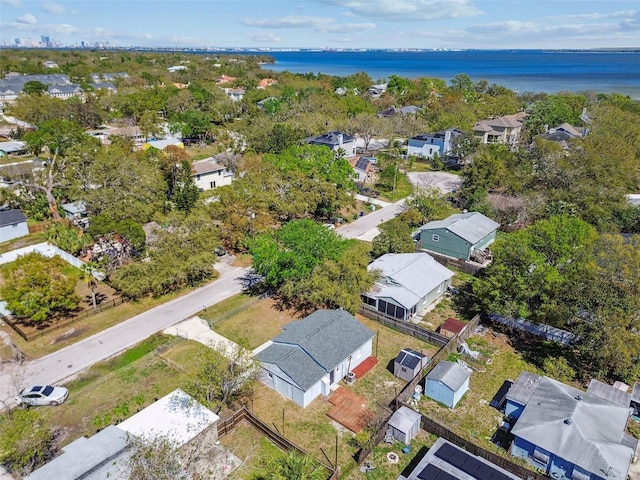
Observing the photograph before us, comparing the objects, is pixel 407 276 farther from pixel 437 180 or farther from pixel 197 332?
pixel 437 180

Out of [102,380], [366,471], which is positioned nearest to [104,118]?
[102,380]

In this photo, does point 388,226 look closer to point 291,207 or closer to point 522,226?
point 291,207

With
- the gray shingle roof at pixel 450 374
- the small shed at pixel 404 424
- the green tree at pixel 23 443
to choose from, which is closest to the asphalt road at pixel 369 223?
the gray shingle roof at pixel 450 374

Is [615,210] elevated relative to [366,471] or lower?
elevated

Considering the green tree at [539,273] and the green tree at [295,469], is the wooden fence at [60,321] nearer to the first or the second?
the green tree at [295,469]

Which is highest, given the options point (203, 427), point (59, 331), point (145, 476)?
point (145, 476)

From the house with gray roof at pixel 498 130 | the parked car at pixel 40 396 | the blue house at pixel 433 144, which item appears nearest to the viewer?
the parked car at pixel 40 396

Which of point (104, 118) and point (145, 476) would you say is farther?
point (104, 118)

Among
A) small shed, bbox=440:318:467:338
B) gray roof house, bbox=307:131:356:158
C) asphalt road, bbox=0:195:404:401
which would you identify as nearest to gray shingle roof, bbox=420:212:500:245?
small shed, bbox=440:318:467:338
